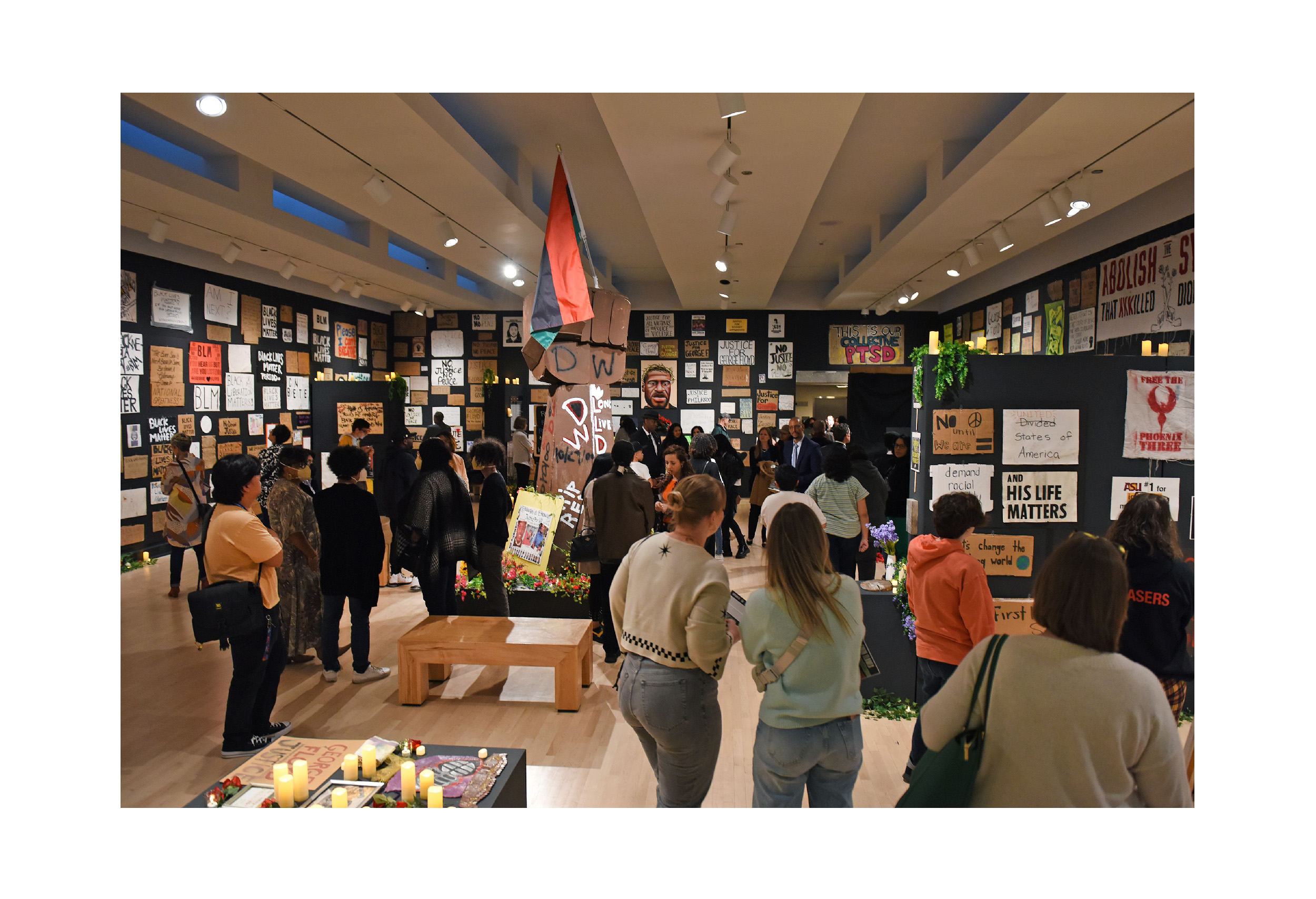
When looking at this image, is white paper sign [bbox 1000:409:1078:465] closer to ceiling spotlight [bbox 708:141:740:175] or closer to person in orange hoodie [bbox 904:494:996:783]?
person in orange hoodie [bbox 904:494:996:783]

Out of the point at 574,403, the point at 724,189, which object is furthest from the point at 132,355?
the point at 724,189

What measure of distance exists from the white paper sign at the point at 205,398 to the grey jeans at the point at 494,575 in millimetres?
5994

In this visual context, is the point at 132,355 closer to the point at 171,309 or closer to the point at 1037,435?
the point at 171,309

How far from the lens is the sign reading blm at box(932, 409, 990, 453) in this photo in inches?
159

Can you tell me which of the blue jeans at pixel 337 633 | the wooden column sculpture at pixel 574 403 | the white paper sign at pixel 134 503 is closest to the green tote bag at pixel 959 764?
the blue jeans at pixel 337 633

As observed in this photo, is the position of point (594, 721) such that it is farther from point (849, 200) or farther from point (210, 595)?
point (849, 200)

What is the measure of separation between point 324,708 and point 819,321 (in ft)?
37.0

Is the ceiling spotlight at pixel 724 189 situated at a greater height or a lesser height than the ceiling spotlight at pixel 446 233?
lesser

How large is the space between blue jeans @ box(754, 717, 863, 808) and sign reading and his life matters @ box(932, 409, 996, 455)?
89.8 inches

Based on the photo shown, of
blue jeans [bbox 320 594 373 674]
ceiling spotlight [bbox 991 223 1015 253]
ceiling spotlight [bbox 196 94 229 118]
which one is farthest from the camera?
ceiling spotlight [bbox 991 223 1015 253]

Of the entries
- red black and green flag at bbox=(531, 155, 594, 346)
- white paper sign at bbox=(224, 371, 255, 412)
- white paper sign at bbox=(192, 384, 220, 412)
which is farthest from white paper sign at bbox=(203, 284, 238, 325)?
red black and green flag at bbox=(531, 155, 594, 346)

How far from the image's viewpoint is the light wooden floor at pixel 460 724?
3285 mm

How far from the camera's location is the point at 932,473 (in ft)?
13.1

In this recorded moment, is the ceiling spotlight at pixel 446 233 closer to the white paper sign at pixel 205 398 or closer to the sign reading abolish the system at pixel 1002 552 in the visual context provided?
the white paper sign at pixel 205 398
